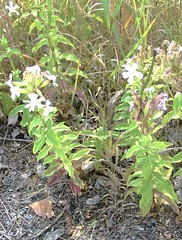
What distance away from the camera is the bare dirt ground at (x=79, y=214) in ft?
5.06

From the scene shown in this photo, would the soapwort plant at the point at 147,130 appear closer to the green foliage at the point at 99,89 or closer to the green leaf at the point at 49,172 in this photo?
the green foliage at the point at 99,89

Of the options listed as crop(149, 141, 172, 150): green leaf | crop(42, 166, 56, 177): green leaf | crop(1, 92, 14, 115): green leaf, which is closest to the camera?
crop(149, 141, 172, 150): green leaf

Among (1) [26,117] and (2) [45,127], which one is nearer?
(2) [45,127]

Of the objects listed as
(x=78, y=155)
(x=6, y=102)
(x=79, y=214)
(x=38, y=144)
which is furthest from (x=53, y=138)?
(x=6, y=102)

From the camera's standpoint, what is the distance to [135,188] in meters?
1.45

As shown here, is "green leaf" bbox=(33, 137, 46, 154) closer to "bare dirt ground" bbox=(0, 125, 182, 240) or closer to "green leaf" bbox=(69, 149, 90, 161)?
"green leaf" bbox=(69, 149, 90, 161)

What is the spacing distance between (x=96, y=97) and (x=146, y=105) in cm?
66

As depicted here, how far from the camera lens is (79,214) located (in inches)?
63.3

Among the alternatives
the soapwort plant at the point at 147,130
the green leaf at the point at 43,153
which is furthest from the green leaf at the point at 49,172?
the soapwort plant at the point at 147,130

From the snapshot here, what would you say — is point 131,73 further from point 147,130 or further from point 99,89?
point 99,89

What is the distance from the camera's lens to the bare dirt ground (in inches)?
60.7

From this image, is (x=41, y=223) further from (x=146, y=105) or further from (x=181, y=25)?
(x=181, y=25)

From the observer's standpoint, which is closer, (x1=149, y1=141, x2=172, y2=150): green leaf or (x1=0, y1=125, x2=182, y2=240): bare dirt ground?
(x1=149, y1=141, x2=172, y2=150): green leaf

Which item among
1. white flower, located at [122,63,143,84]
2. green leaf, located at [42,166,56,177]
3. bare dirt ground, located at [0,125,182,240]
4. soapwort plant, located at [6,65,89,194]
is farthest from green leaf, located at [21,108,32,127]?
white flower, located at [122,63,143,84]
